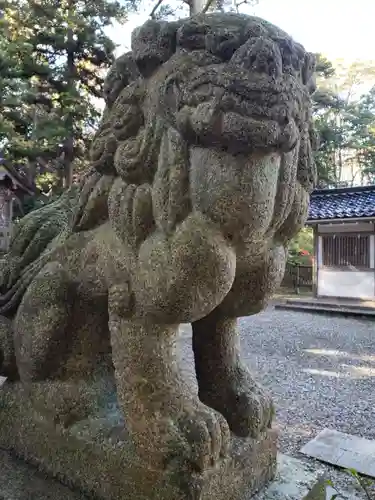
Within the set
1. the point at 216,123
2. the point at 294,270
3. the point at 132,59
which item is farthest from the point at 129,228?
the point at 294,270

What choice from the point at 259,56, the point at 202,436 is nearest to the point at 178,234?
the point at 259,56

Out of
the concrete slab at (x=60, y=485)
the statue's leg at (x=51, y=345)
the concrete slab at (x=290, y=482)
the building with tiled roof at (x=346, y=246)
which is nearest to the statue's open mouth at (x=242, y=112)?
the statue's leg at (x=51, y=345)

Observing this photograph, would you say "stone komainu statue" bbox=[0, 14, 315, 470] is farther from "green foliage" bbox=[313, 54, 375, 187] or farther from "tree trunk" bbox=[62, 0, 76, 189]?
"green foliage" bbox=[313, 54, 375, 187]

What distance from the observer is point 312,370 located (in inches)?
182

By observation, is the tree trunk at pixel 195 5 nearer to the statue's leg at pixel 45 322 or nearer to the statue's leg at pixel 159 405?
the statue's leg at pixel 45 322

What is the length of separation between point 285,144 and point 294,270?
12540 mm

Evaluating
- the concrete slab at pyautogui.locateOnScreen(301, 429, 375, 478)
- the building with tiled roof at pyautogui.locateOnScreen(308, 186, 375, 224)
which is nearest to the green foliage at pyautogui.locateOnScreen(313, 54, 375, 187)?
the building with tiled roof at pyautogui.locateOnScreen(308, 186, 375, 224)

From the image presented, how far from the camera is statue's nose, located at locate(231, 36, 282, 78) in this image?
3.20ft

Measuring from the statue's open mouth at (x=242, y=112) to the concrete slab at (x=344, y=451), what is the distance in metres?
1.67

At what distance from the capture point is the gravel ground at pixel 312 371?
3.02 m

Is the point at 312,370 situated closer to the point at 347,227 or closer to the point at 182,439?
the point at 182,439

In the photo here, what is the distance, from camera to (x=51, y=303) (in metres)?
1.41

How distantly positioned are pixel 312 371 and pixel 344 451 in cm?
245

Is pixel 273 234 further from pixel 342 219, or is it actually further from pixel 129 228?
pixel 342 219
